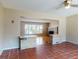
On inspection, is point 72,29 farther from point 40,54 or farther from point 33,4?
point 33,4

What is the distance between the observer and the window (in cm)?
1222

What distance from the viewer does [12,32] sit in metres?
4.91

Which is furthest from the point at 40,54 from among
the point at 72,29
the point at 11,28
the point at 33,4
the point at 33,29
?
the point at 33,29

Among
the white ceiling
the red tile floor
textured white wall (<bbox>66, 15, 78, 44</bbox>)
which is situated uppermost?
the white ceiling

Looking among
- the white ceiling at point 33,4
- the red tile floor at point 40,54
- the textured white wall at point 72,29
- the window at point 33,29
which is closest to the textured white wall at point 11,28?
the white ceiling at point 33,4

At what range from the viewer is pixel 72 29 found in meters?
6.66

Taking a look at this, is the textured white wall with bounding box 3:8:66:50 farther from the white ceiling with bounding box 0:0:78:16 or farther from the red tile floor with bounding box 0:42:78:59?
the red tile floor with bounding box 0:42:78:59

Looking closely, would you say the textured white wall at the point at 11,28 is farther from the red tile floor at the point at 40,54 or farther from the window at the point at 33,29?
the window at the point at 33,29

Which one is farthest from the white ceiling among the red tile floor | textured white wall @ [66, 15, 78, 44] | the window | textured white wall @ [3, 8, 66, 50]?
the window

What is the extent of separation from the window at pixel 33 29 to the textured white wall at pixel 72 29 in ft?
20.4

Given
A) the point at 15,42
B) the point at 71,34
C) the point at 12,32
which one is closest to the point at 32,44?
the point at 15,42

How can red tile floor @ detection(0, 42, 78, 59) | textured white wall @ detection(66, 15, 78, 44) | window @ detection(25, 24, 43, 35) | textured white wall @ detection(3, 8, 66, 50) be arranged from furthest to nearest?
window @ detection(25, 24, 43, 35)
textured white wall @ detection(66, 15, 78, 44)
textured white wall @ detection(3, 8, 66, 50)
red tile floor @ detection(0, 42, 78, 59)

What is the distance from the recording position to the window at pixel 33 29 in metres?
12.2

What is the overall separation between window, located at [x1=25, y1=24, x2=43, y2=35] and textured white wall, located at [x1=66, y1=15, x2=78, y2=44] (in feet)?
20.4
